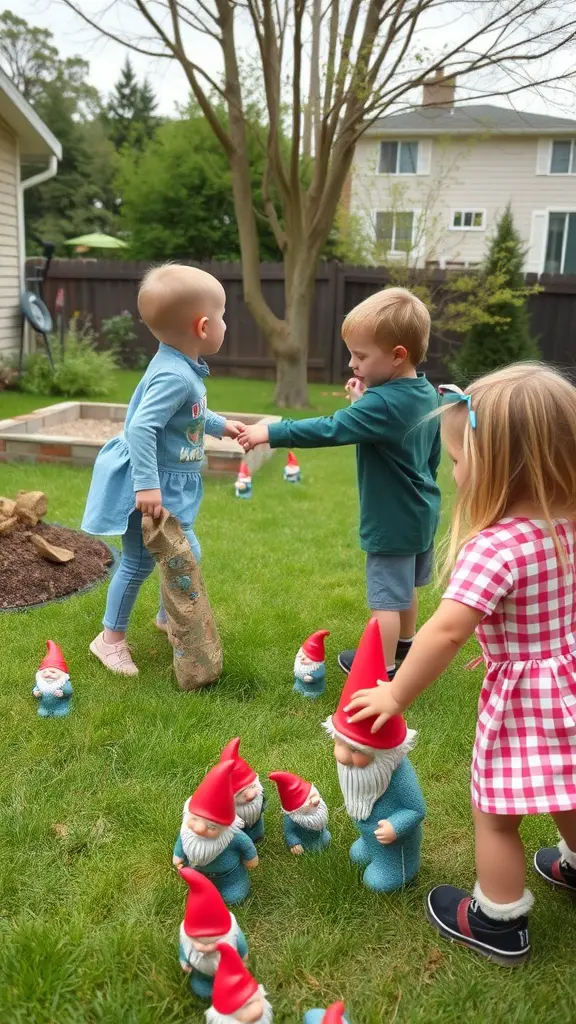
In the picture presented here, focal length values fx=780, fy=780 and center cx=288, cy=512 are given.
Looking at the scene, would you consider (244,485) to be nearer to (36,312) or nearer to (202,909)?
(202,909)

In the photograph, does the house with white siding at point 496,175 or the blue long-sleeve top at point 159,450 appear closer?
the blue long-sleeve top at point 159,450

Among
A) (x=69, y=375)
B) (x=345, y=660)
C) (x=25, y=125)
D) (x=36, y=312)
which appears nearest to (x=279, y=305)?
(x=36, y=312)

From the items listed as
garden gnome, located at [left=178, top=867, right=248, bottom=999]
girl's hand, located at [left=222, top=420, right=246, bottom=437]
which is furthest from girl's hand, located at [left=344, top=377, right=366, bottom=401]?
garden gnome, located at [left=178, top=867, right=248, bottom=999]

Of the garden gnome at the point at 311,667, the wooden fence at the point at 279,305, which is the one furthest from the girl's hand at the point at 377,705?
the wooden fence at the point at 279,305

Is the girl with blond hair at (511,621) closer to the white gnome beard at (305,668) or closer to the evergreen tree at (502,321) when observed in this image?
the white gnome beard at (305,668)

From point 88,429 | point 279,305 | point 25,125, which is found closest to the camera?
point 88,429

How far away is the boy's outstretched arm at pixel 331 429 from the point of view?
A: 2.82 m

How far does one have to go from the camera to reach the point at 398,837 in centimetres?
198

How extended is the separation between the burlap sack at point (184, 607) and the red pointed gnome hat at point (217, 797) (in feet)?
4.25

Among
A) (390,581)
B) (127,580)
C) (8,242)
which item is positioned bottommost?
(127,580)

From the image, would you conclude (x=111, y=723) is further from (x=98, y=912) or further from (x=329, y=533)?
(x=329, y=533)

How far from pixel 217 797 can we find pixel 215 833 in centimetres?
10

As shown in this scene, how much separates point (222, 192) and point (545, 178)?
9.87 metres

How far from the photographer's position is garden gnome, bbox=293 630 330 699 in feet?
10.1
